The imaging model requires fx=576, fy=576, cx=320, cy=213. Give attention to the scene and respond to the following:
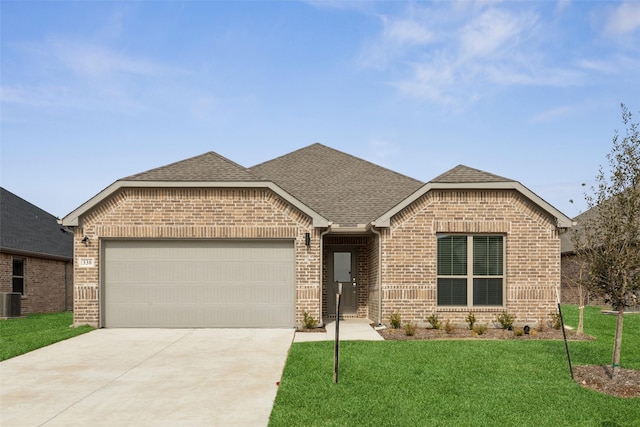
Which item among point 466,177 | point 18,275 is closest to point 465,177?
point 466,177

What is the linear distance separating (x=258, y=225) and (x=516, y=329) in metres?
7.50

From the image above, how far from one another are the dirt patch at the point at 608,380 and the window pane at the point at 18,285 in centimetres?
2204

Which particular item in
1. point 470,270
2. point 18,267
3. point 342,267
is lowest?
point 18,267

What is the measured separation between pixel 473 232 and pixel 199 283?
796 cm

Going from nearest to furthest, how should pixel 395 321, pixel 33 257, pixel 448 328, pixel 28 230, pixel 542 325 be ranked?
pixel 448 328 < pixel 395 321 < pixel 542 325 < pixel 33 257 < pixel 28 230

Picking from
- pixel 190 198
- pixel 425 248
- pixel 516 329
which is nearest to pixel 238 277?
pixel 190 198

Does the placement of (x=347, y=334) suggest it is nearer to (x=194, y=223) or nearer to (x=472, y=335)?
(x=472, y=335)

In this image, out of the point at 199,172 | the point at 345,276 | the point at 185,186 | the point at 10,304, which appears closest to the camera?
the point at 185,186

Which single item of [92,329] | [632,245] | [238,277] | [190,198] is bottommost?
→ [92,329]

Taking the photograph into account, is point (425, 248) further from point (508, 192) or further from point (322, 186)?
point (322, 186)

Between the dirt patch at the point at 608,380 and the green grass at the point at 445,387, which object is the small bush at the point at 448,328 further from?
the dirt patch at the point at 608,380

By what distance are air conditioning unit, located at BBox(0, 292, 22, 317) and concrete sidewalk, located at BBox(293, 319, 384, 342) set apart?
1263 cm

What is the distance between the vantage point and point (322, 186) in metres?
21.8

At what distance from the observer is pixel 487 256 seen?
1655 cm
